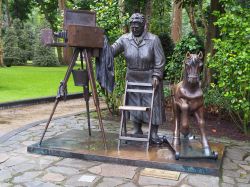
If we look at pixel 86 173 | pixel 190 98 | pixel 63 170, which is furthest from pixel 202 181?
pixel 63 170

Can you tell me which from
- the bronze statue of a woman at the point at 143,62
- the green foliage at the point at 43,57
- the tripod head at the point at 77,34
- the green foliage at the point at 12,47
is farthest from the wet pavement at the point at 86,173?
the green foliage at the point at 12,47

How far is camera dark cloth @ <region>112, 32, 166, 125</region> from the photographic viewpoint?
5883 millimetres

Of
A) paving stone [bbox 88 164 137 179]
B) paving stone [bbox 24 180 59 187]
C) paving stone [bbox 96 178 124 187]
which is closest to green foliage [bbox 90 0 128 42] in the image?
paving stone [bbox 88 164 137 179]

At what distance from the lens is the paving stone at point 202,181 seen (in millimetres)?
4723

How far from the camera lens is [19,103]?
1098 cm

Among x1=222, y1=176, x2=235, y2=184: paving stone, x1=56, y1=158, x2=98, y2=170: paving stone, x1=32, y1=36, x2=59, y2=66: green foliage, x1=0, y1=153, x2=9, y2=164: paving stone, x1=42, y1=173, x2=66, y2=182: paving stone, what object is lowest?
x1=222, y1=176, x2=235, y2=184: paving stone

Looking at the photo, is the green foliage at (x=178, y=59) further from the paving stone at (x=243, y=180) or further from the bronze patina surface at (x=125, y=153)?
the paving stone at (x=243, y=180)

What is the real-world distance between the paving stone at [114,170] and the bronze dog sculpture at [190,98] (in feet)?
3.39

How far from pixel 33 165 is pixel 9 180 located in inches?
22.8

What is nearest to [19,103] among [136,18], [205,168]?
[136,18]

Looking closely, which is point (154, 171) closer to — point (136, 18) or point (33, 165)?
point (33, 165)

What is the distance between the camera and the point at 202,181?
4.81m

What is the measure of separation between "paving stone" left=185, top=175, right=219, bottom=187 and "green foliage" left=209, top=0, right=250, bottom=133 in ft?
8.52

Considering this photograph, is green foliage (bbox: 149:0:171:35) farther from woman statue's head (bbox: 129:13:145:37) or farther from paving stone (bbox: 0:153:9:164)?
paving stone (bbox: 0:153:9:164)
